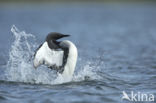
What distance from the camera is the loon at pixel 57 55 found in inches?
391

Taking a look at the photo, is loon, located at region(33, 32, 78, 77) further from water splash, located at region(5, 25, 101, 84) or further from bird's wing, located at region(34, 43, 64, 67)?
water splash, located at region(5, 25, 101, 84)

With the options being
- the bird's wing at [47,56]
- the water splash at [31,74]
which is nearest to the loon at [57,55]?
the bird's wing at [47,56]

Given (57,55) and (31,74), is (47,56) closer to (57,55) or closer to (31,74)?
(57,55)

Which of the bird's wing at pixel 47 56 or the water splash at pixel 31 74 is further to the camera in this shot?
the water splash at pixel 31 74

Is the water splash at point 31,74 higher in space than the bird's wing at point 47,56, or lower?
lower

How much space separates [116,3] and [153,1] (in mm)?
7978

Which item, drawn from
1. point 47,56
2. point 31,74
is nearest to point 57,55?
point 47,56

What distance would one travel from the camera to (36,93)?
917 cm

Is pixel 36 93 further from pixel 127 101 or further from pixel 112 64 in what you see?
pixel 112 64

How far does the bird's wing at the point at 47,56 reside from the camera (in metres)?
9.91

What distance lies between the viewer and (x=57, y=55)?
10.0 meters

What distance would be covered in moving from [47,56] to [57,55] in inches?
9.4

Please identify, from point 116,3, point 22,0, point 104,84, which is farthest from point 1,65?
point 116,3

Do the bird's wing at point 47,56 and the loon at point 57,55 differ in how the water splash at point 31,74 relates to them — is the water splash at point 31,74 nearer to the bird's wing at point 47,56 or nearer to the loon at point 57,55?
the loon at point 57,55
